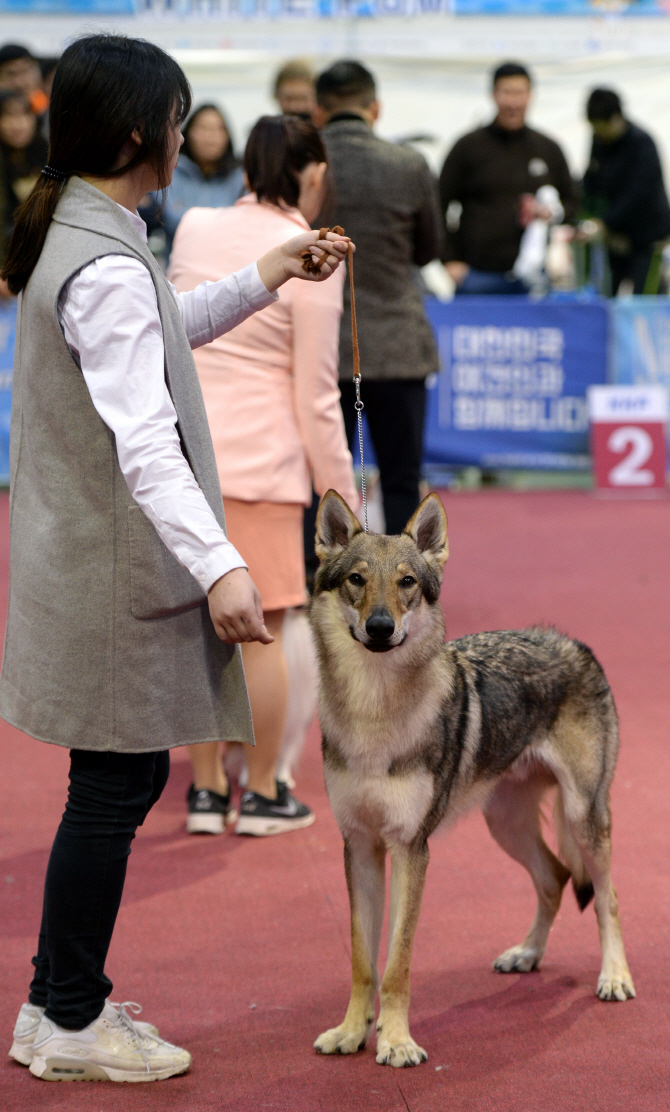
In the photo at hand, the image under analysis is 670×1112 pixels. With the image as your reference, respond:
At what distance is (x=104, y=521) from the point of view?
7.34ft

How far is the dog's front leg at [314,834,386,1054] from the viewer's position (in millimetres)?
2615

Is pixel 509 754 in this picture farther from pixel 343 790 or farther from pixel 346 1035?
pixel 346 1035

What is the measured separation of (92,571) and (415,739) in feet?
2.61

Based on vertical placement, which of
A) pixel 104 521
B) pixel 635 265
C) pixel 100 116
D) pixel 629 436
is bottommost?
pixel 629 436

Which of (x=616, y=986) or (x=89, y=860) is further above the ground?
(x=89, y=860)

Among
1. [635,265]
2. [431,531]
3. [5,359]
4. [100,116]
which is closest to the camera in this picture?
[100,116]

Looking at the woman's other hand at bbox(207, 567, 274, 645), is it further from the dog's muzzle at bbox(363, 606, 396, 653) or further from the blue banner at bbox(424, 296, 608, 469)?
the blue banner at bbox(424, 296, 608, 469)

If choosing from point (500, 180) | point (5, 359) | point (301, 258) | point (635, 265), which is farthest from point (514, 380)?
point (301, 258)

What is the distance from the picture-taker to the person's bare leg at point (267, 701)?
3764 mm

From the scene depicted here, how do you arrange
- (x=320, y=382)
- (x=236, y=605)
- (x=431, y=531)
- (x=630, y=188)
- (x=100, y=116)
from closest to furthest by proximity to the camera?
(x=236, y=605) → (x=100, y=116) → (x=431, y=531) → (x=320, y=382) → (x=630, y=188)

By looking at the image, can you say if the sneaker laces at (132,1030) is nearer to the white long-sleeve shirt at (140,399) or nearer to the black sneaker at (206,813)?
the white long-sleeve shirt at (140,399)

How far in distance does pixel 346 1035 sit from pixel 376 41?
1017 cm

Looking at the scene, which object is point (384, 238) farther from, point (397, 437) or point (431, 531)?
point (431, 531)

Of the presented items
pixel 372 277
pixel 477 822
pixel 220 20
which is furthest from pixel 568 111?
pixel 477 822
